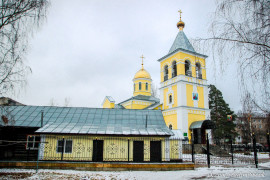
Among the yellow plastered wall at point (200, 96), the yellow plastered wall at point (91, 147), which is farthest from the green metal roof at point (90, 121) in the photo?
the yellow plastered wall at point (200, 96)

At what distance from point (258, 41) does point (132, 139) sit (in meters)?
9.55

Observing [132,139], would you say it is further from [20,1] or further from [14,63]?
[20,1]

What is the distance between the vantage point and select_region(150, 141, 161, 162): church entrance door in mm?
12828

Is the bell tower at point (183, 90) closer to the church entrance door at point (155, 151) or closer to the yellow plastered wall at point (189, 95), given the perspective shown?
the yellow plastered wall at point (189, 95)

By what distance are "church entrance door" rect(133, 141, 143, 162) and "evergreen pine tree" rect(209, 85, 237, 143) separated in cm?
2403

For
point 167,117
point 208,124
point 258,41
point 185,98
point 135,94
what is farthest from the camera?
point 135,94

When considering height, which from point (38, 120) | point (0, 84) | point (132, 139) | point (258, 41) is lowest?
point (132, 139)

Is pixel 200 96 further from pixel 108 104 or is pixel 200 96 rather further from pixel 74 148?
pixel 74 148

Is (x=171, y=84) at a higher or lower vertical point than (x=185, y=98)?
higher

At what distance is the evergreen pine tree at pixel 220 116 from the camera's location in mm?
34219

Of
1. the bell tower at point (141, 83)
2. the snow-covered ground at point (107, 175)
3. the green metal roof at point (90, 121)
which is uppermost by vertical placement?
the bell tower at point (141, 83)

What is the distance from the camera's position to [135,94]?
36.7 m

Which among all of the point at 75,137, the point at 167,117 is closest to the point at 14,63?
the point at 75,137

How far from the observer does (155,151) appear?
13.0 metres
